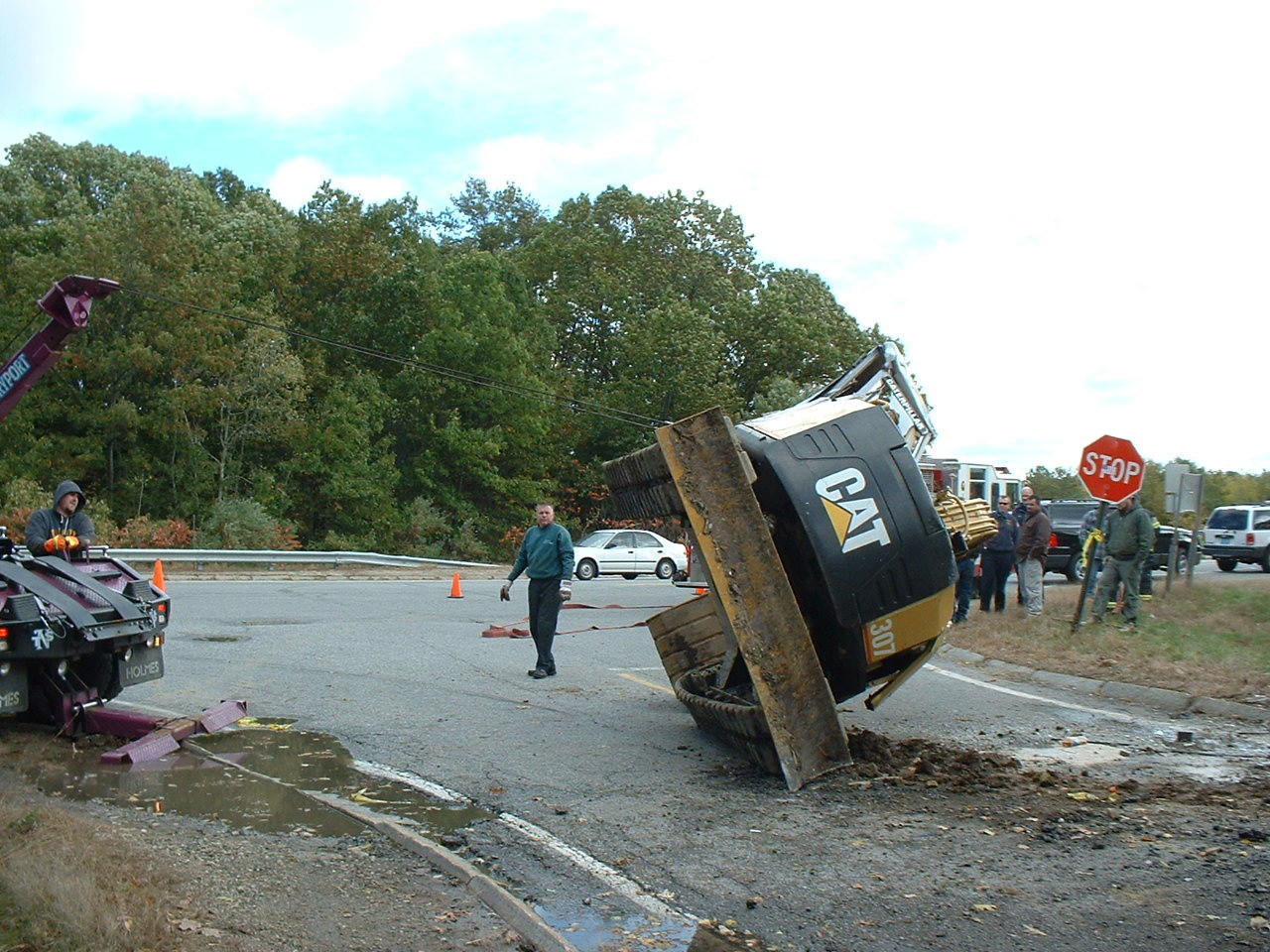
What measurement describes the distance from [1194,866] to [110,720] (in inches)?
252

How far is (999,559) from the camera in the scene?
16109 millimetres

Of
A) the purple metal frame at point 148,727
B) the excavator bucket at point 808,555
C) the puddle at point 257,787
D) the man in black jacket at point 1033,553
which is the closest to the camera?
the puddle at point 257,787

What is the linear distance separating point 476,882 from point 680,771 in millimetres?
2429

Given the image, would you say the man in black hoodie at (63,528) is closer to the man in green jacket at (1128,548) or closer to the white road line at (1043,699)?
the white road line at (1043,699)

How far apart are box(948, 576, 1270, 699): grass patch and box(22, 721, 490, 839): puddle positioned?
22.7ft

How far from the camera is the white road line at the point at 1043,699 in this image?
9101 mm

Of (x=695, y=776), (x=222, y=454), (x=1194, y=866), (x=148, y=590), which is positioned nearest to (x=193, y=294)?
(x=222, y=454)

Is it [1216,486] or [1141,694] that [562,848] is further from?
[1216,486]

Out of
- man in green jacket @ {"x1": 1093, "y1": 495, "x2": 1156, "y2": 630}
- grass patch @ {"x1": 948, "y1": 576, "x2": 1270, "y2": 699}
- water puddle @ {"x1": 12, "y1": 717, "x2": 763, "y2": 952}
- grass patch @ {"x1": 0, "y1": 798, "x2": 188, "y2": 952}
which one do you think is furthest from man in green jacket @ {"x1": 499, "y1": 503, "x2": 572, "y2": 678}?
man in green jacket @ {"x1": 1093, "y1": 495, "x2": 1156, "y2": 630}

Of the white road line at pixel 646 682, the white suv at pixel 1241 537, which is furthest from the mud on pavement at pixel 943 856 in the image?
the white suv at pixel 1241 537

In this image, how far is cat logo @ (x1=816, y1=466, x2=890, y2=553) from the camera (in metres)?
6.67

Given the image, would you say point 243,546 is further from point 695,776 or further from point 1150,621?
point 695,776

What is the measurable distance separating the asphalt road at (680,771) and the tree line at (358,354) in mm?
16159

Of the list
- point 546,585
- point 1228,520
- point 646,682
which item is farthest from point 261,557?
point 1228,520
